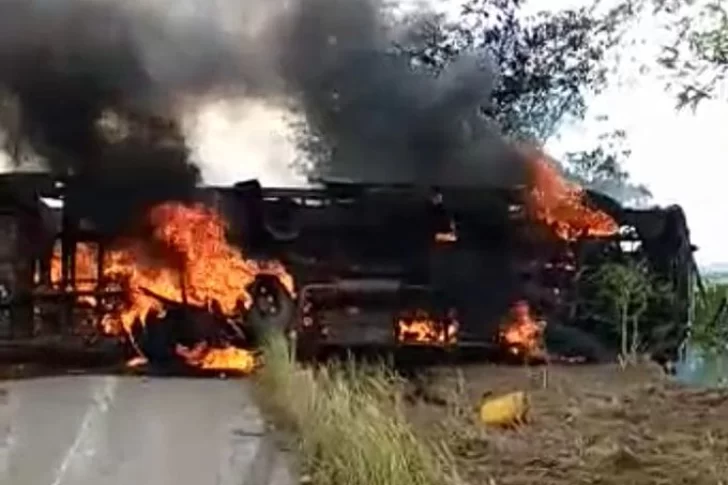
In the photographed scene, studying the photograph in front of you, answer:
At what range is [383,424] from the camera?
21.3ft

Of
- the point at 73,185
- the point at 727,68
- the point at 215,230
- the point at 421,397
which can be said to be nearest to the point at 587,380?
the point at 421,397

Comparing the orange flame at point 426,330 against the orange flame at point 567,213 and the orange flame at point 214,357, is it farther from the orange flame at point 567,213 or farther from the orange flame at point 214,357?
the orange flame at point 214,357

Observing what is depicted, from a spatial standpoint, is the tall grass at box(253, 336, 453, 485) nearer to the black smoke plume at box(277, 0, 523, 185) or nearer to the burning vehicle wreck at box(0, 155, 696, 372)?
the burning vehicle wreck at box(0, 155, 696, 372)

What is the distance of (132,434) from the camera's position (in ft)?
26.8

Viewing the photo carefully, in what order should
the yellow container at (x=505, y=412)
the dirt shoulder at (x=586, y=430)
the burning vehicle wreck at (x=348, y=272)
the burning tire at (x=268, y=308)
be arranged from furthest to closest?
1. the burning vehicle wreck at (x=348, y=272)
2. the burning tire at (x=268, y=308)
3. the yellow container at (x=505, y=412)
4. the dirt shoulder at (x=586, y=430)

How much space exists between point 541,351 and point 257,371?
3.13m

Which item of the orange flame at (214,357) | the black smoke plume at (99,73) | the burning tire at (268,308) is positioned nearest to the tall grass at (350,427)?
the orange flame at (214,357)

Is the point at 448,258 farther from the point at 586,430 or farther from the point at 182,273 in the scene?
the point at 586,430

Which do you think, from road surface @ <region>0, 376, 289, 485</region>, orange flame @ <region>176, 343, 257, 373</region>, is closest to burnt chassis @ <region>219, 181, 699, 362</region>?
orange flame @ <region>176, 343, 257, 373</region>

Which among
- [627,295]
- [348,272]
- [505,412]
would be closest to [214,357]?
[348,272]

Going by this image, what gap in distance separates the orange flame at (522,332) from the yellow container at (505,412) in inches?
178

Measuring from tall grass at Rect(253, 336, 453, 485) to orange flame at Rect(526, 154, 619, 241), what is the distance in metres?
4.13

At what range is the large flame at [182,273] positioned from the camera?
1336 centimetres

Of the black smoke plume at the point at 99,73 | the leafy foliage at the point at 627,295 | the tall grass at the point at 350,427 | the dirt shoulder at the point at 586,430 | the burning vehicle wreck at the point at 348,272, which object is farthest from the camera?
the black smoke plume at the point at 99,73
